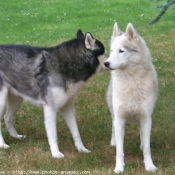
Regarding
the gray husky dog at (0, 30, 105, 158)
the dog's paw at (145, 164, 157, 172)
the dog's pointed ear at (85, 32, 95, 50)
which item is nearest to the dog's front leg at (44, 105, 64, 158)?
the gray husky dog at (0, 30, 105, 158)

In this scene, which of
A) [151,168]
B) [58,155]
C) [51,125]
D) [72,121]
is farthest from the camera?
[72,121]

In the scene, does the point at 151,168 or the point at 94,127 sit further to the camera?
the point at 94,127

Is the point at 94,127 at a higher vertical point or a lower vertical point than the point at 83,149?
lower

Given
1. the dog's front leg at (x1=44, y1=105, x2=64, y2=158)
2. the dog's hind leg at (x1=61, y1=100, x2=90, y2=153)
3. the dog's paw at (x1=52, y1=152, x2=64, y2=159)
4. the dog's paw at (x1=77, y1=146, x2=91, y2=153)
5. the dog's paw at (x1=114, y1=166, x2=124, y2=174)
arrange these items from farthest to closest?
the dog's hind leg at (x1=61, y1=100, x2=90, y2=153) → the dog's paw at (x1=77, y1=146, x2=91, y2=153) → the dog's front leg at (x1=44, y1=105, x2=64, y2=158) → the dog's paw at (x1=52, y1=152, x2=64, y2=159) → the dog's paw at (x1=114, y1=166, x2=124, y2=174)

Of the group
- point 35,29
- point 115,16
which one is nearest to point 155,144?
point 35,29

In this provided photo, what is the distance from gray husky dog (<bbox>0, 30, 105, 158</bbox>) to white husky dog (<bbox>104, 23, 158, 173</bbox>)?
0.80 m

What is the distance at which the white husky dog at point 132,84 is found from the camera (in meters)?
5.69

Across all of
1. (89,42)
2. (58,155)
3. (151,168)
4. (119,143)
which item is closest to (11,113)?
(58,155)

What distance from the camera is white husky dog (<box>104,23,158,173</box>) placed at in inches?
224

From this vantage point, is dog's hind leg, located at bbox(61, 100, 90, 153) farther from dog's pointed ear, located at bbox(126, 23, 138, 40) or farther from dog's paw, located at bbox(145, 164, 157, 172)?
dog's pointed ear, located at bbox(126, 23, 138, 40)

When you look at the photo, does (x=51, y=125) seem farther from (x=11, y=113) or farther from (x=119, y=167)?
(x=119, y=167)

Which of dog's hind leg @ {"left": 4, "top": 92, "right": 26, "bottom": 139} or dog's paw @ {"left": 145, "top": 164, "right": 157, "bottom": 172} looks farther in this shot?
dog's hind leg @ {"left": 4, "top": 92, "right": 26, "bottom": 139}

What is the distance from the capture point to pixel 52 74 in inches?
259

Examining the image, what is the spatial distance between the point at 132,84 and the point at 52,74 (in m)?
1.31
